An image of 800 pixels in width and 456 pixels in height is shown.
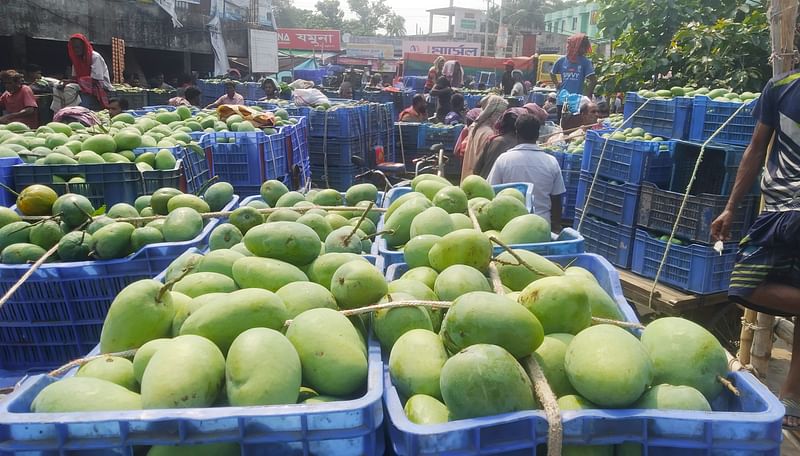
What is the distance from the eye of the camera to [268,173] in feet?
17.7

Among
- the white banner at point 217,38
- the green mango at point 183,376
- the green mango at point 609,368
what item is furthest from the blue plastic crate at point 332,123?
the white banner at point 217,38

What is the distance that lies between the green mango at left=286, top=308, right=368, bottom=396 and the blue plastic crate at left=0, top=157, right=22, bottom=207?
2.93 meters

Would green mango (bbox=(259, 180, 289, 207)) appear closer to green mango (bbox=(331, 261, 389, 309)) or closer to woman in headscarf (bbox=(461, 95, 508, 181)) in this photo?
green mango (bbox=(331, 261, 389, 309))

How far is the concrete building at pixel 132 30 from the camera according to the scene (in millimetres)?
13977

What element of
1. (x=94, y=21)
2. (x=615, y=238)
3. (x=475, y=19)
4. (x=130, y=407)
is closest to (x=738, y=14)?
(x=615, y=238)

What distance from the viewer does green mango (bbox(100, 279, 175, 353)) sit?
1672 mm

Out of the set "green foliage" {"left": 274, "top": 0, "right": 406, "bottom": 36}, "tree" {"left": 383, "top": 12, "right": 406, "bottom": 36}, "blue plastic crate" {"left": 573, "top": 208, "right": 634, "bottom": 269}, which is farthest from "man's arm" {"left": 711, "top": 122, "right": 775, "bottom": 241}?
"tree" {"left": 383, "top": 12, "right": 406, "bottom": 36}

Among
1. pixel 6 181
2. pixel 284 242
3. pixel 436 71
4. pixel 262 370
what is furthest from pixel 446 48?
pixel 262 370

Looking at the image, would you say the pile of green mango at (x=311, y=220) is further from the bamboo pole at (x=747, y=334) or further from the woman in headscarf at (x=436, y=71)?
the woman in headscarf at (x=436, y=71)

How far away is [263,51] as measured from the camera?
2372cm

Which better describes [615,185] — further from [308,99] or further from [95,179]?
[308,99]

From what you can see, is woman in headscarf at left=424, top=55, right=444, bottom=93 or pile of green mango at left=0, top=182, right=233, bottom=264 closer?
pile of green mango at left=0, top=182, right=233, bottom=264

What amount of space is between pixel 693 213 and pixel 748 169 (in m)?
1.04

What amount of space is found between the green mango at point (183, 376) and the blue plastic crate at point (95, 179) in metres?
2.57
